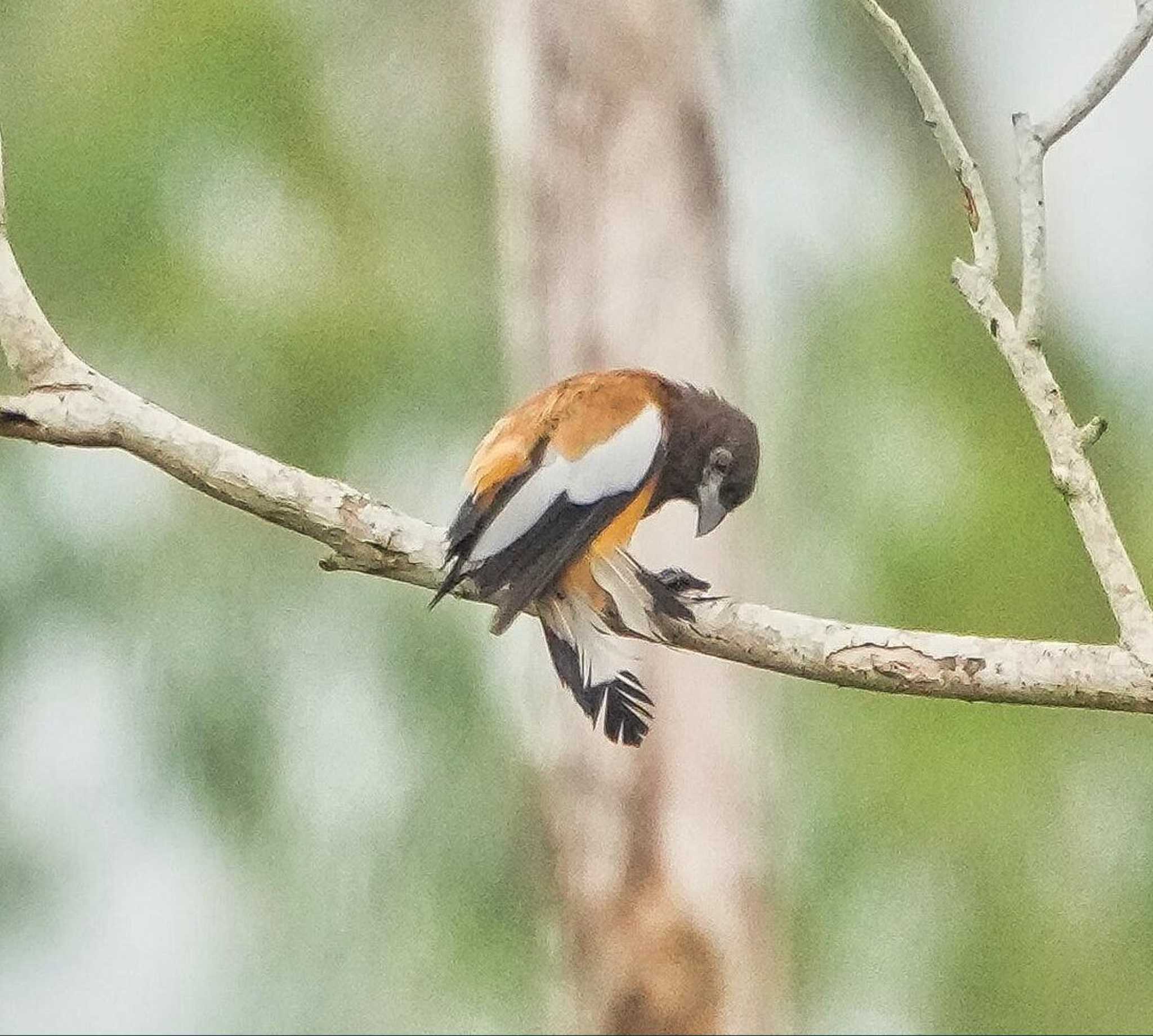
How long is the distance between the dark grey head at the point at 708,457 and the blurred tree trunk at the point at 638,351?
0.05m

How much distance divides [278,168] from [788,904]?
30.4 inches

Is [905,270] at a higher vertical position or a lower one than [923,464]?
higher

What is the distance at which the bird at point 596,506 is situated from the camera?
109cm

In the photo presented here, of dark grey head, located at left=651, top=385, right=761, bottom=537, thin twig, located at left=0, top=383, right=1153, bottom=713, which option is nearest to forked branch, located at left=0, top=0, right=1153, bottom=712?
thin twig, located at left=0, top=383, right=1153, bottom=713

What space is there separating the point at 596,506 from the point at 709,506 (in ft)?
0.44

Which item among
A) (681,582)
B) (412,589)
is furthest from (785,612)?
(412,589)

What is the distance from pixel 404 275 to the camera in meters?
1.39

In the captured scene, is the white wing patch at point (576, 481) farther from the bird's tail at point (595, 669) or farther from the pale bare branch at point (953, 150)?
the pale bare branch at point (953, 150)

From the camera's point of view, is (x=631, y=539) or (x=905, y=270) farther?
(x=905, y=270)

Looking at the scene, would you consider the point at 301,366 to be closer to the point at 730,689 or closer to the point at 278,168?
the point at 278,168

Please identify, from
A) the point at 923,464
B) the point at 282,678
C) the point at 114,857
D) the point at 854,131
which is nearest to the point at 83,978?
the point at 114,857

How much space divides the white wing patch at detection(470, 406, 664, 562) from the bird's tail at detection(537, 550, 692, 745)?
6cm

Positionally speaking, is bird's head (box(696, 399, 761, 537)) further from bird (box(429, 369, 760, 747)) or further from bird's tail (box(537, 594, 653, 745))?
bird's tail (box(537, 594, 653, 745))

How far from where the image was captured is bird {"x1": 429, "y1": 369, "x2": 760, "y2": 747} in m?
1.09
